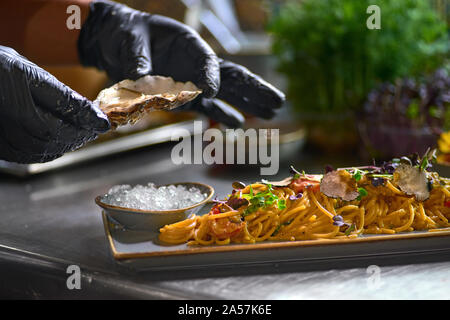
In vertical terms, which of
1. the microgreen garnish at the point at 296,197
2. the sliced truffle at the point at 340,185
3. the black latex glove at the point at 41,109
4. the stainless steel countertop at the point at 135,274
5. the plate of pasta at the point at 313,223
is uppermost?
the black latex glove at the point at 41,109

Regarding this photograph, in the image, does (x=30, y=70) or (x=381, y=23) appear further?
(x=381, y=23)

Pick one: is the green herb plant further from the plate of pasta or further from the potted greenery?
the plate of pasta

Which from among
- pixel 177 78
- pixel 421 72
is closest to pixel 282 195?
pixel 177 78

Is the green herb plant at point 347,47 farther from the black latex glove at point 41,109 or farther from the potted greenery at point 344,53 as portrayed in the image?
the black latex glove at point 41,109

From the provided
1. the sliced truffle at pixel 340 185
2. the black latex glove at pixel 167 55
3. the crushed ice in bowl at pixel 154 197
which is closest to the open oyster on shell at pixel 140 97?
the black latex glove at pixel 167 55

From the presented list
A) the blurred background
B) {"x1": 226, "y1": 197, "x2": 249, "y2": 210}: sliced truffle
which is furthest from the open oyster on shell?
the blurred background

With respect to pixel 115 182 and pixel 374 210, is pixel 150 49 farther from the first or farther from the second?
pixel 374 210
